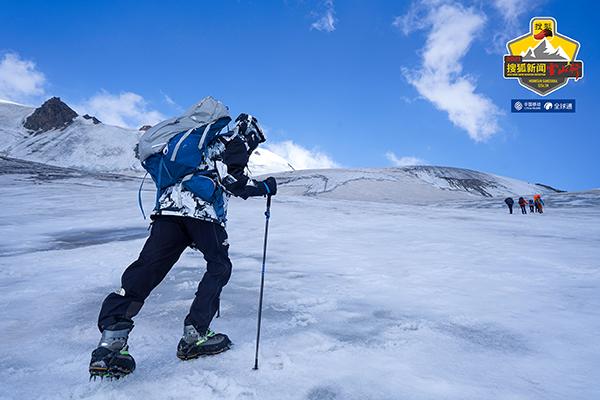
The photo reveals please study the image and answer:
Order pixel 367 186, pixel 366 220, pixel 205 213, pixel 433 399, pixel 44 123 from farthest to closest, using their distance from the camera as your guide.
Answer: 1. pixel 44 123
2. pixel 367 186
3. pixel 366 220
4. pixel 205 213
5. pixel 433 399

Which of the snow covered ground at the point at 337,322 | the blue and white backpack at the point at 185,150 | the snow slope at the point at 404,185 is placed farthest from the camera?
the snow slope at the point at 404,185

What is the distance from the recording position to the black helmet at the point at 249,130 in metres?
3.06

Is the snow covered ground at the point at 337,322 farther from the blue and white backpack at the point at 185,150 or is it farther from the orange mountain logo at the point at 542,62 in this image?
the orange mountain logo at the point at 542,62

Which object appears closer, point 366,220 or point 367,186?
point 366,220

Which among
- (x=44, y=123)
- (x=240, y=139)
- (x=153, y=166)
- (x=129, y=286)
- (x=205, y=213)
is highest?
(x=44, y=123)

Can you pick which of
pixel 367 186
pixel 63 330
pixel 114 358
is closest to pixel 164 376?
pixel 114 358

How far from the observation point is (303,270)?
5.54 m

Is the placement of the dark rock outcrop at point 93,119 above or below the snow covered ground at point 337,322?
above

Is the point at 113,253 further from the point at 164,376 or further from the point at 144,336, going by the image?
the point at 164,376

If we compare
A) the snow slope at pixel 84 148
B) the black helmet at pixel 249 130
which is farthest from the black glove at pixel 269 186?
the snow slope at pixel 84 148

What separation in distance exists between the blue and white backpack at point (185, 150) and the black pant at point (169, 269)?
10.4 inches

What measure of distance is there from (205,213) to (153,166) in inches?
21.2

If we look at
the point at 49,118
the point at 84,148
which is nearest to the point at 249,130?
the point at 84,148

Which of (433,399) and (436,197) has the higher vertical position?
(436,197)
